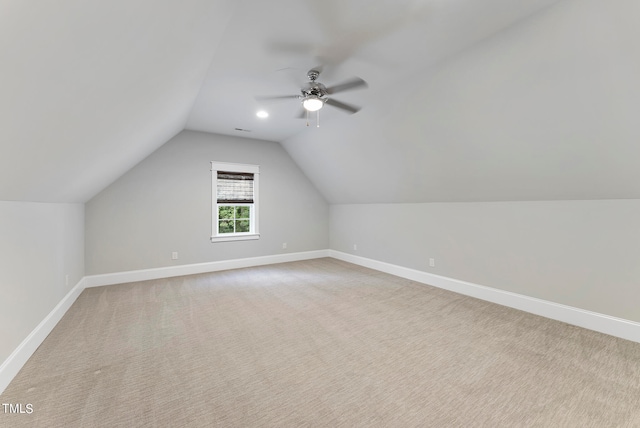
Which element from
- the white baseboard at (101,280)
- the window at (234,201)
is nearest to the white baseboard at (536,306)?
the white baseboard at (101,280)

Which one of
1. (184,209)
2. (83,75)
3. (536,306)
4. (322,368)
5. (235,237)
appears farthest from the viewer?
(235,237)

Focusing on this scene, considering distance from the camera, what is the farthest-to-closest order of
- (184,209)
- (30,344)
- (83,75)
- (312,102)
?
(184,209)
(312,102)
(30,344)
(83,75)

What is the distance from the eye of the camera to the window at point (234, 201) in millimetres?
5215

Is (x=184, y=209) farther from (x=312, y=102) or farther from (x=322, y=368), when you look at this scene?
(x=322, y=368)

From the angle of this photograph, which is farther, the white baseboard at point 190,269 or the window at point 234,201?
the window at point 234,201

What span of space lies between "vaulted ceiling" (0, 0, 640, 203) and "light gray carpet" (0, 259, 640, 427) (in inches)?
56.4

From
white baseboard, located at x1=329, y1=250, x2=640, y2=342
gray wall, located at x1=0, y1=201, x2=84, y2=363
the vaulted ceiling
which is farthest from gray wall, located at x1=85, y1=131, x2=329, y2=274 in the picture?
white baseboard, located at x1=329, y1=250, x2=640, y2=342

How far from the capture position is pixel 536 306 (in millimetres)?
3133

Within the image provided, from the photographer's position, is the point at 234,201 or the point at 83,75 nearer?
the point at 83,75

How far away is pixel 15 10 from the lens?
0.82 meters

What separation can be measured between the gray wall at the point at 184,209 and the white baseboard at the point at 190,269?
0.09 meters

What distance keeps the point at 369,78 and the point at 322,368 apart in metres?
2.84

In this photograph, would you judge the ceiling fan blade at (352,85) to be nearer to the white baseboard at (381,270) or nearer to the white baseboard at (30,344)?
the white baseboard at (381,270)

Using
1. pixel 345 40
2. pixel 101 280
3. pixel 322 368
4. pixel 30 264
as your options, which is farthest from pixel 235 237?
pixel 345 40
